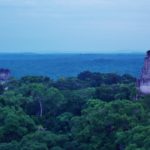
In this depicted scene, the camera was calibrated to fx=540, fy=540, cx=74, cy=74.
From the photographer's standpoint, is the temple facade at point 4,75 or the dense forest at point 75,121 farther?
the temple facade at point 4,75

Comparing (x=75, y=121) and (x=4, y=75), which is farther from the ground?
(x=4, y=75)

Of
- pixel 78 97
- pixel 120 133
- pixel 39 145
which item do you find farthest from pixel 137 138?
pixel 78 97

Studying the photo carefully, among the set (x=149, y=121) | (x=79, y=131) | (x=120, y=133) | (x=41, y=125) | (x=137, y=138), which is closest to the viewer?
(x=137, y=138)

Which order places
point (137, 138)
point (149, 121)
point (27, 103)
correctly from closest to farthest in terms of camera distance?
point (137, 138), point (149, 121), point (27, 103)

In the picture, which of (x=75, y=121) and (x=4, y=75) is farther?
(x=4, y=75)

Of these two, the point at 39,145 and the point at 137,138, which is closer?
the point at 137,138

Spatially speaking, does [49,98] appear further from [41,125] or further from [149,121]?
[149,121]

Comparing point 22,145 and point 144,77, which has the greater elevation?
point 144,77

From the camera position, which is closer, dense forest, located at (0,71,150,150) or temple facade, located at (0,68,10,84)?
dense forest, located at (0,71,150,150)
